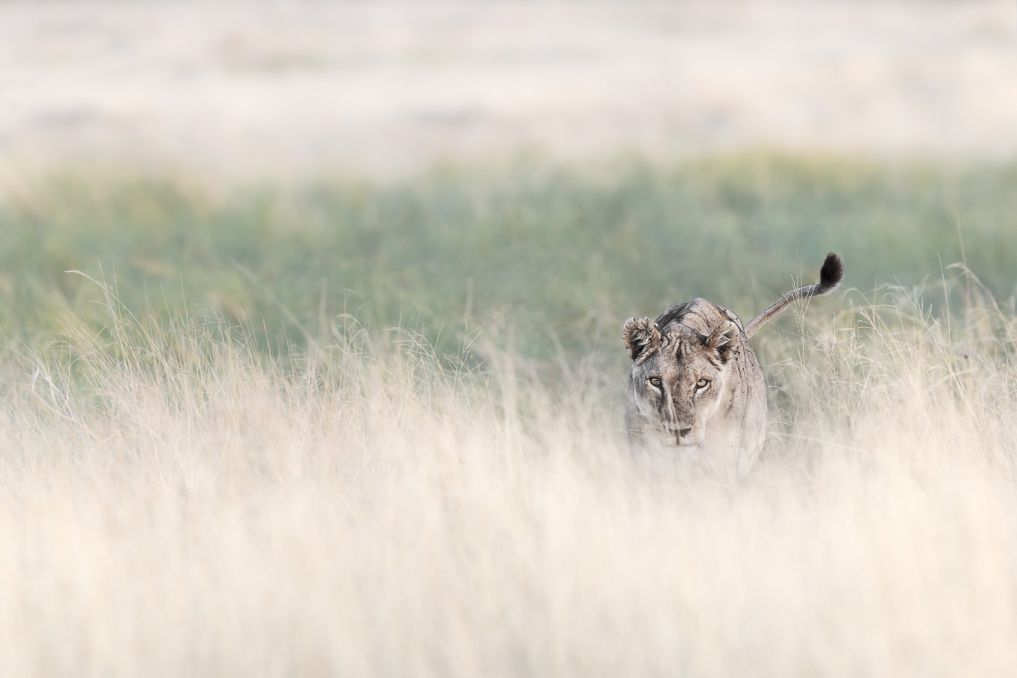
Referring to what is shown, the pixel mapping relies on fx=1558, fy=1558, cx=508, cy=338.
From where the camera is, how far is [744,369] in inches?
256

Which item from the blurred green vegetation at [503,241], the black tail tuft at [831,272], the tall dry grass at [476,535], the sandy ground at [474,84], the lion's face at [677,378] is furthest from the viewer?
the sandy ground at [474,84]

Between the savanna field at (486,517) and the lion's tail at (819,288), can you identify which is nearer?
the savanna field at (486,517)

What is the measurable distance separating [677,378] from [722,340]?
0.87ft

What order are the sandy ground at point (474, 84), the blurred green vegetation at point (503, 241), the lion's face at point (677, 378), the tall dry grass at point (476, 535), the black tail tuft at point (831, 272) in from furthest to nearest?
the sandy ground at point (474, 84), the blurred green vegetation at point (503, 241), the black tail tuft at point (831, 272), the lion's face at point (677, 378), the tall dry grass at point (476, 535)

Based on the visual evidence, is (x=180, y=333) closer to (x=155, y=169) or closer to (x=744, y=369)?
(x=744, y=369)

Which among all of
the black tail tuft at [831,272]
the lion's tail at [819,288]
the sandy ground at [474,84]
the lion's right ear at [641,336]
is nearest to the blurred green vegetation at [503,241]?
the sandy ground at [474,84]

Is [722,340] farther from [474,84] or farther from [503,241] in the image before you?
[474,84]

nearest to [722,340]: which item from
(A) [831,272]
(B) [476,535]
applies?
(A) [831,272]

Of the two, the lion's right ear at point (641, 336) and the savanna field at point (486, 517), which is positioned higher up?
the lion's right ear at point (641, 336)

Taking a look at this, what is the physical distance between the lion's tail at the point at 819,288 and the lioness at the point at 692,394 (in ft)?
1.98

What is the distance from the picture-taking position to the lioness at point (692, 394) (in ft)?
Answer: 20.1

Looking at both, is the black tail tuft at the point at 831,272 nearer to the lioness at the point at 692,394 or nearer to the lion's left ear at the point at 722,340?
the lioness at the point at 692,394

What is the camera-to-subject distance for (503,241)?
13.4m

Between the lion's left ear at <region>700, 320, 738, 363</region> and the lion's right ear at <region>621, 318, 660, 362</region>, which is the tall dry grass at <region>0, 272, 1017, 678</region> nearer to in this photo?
the lion's right ear at <region>621, 318, 660, 362</region>
